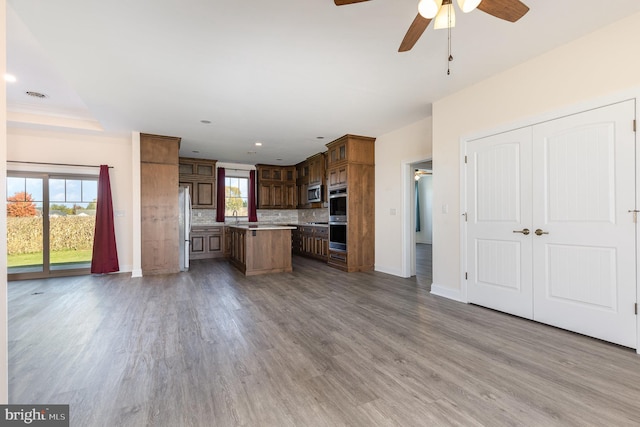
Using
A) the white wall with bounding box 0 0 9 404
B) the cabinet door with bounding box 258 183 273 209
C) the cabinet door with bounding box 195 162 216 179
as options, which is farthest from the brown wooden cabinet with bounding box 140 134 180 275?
the white wall with bounding box 0 0 9 404

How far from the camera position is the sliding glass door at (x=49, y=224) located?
16.4 ft

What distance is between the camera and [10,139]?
4953 millimetres

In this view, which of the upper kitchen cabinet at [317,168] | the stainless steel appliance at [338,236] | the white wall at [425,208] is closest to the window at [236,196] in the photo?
the upper kitchen cabinet at [317,168]

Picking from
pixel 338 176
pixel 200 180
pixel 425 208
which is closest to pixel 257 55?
pixel 338 176

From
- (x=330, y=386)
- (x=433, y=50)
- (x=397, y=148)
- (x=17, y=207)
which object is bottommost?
(x=330, y=386)

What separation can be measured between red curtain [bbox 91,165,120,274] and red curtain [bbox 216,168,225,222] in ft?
9.12

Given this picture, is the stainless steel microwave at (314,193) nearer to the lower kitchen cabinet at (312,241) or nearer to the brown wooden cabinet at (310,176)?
the brown wooden cabinet at (310,176)

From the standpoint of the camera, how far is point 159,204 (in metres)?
5.47

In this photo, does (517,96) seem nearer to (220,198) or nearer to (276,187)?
(276,187)

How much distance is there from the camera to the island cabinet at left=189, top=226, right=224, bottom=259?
747cm

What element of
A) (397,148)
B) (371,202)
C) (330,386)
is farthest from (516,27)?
(371,202)

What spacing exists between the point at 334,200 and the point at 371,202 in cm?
81

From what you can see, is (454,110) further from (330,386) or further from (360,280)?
(330,386)

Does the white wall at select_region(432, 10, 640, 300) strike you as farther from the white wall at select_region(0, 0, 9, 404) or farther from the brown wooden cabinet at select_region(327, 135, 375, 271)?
the white wall at select_region(0, 0, 9, 404)
